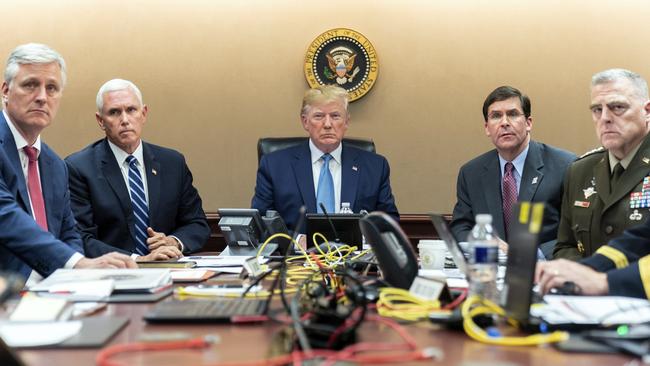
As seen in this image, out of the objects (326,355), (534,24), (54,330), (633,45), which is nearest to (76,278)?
(54,330)

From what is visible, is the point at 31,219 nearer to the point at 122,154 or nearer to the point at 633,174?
the point at 122,154

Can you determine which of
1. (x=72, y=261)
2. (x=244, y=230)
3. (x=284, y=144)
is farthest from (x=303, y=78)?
(x=72, y=261)

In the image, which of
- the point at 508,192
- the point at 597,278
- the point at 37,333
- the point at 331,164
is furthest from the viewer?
the point at 331,164

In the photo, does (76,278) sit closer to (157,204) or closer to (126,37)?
(157,204)

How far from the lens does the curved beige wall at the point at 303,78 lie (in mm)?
4891

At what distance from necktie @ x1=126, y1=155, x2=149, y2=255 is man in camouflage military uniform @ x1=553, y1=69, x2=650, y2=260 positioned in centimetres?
207

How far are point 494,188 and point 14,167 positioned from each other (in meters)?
2.36

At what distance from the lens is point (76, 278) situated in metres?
1.98

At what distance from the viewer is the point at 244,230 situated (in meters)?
2.92

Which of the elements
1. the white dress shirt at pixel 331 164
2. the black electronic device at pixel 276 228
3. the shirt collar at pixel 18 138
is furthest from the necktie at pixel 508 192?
the shirt collar at pixel 18 138

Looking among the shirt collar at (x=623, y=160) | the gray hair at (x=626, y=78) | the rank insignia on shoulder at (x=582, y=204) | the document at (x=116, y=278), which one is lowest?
the document at (x=116, y=278)

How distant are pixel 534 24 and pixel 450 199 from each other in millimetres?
1407

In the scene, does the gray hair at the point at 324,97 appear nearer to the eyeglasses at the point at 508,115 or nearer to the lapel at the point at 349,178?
the lapel at the point at 349,178

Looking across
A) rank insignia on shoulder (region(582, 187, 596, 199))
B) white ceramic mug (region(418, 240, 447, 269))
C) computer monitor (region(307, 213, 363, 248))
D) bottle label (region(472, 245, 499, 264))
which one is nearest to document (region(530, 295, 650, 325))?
bottle label (region(472, 245, 499, 264))
